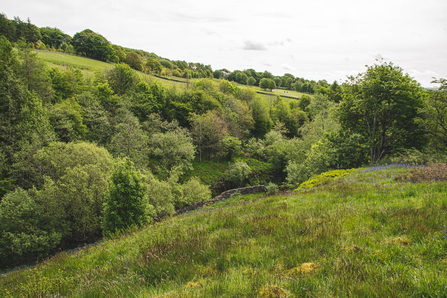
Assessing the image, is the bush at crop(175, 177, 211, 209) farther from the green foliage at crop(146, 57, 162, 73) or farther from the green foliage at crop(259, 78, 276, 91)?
the green foliage at crop(259, 78, 276, 91)

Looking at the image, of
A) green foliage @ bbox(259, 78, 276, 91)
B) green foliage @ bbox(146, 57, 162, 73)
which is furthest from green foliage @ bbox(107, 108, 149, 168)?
green foliage @ bbox(259, 78, 276, 91)

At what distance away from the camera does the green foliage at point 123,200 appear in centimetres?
1711

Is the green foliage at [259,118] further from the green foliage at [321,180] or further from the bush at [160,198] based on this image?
the green foliage at [321,180]

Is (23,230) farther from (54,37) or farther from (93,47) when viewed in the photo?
(54,37)

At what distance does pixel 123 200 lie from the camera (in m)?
17.3

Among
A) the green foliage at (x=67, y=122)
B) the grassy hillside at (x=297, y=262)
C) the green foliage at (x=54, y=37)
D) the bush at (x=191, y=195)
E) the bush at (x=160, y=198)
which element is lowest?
the bush at (x=191, y=195)

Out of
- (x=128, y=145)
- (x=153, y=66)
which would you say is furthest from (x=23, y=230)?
(x=153, y=66)

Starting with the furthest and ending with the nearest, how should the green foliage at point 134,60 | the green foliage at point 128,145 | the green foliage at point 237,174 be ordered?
the green foliage at point 134,60, the green foliage at point 237,174, the green foliage at point 128,145

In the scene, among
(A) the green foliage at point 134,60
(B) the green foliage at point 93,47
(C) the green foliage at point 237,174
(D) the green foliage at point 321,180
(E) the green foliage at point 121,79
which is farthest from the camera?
(B) the green foliage at point 93,47

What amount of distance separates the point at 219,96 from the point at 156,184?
48985mm

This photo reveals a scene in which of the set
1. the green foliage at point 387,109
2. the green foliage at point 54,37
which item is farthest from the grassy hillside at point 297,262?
the green foliage at point 54,37

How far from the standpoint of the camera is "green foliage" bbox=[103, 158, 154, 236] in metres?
17.1

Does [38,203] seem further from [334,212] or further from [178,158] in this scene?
Result: [334,212]

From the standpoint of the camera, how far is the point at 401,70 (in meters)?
22.0
